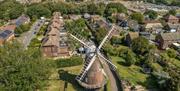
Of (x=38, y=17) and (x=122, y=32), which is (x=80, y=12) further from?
(x=122, y=32)

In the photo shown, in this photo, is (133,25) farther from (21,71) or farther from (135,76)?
(21,71)

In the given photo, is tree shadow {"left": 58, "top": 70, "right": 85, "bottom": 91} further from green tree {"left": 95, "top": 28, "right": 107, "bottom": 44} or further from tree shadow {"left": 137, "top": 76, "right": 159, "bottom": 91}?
green tree {"left": 95, "top": 28, "right": 107, "bottom": 44}

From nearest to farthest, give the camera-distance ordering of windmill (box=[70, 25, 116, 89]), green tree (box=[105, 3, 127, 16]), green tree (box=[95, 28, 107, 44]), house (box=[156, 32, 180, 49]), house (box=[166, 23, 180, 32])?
windmill (box=[70, 25, 116, 89])
green tree (box=[95, 28, 107, 44])
house (box=[156, 32, 180, 49])
house (box=[166, 23, 180, 32])
green tree (box=[105, 3, 127, 16])

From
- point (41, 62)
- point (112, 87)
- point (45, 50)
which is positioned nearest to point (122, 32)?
point (45, 50)

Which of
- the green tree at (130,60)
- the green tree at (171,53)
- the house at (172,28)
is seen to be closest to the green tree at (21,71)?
the green tree at (130,60)

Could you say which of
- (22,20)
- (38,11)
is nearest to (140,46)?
(22,20)

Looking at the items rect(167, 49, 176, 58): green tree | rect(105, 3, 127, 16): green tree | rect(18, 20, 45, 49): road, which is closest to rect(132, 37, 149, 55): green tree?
rect(167, 49, 176, 58): green tree
